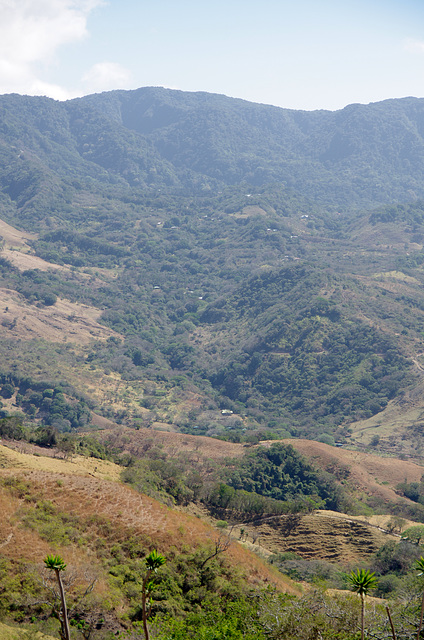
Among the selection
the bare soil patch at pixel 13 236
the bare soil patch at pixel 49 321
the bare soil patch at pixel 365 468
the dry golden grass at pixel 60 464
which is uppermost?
the bare soil patch at pixel 13 236

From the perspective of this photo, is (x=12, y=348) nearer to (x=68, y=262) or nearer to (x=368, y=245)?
(x=68, y=262)

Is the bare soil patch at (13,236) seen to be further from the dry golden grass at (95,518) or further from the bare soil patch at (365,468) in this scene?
the dry golden grass at (95,518)

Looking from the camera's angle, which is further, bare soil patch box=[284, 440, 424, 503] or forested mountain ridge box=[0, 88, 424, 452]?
forested mountain ridge box=[0, 88, 424, 452]

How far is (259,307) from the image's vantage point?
15762cm

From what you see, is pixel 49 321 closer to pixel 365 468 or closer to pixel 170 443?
pixel 170 443

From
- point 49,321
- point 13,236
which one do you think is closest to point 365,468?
point 49,321

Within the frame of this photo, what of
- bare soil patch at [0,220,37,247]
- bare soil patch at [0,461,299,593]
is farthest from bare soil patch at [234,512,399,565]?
bare soil patch at [0,220,37,247]

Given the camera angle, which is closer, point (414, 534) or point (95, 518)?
point (95, 518)

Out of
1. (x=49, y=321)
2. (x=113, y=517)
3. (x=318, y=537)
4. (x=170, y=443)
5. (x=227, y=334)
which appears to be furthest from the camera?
(x=227, y=334)

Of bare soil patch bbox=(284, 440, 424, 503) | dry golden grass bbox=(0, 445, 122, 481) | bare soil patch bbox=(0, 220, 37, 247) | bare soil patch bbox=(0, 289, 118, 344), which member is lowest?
bare soil patch bbox=(284, 440, 424, 503)

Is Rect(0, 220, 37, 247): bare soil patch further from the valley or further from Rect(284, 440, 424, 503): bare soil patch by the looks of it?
Rect(284, 440, 424, 503): bare soil patch

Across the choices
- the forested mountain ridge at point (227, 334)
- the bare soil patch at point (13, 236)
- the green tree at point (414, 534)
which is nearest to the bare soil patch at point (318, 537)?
the green tree at point (414, 534)

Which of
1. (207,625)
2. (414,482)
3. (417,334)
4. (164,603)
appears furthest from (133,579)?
(417,334)

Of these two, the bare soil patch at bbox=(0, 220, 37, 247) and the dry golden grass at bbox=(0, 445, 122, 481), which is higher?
the bare soil patch at bbox=(0, 220, 37, 247)
